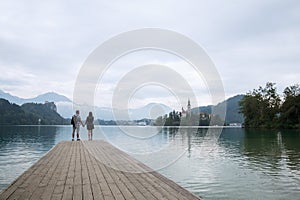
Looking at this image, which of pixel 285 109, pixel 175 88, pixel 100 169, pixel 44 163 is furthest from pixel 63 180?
pixel 285 109

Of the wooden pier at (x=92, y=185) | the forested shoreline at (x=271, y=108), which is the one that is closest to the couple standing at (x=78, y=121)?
the wooden pier at (x=92, y=185)

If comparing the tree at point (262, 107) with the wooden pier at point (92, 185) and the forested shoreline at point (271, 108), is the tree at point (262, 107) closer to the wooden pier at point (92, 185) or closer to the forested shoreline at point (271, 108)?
the forested shoreline at point (271, 108)

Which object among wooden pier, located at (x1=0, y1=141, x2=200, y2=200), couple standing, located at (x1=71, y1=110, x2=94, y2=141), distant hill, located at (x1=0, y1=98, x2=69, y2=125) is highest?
distant hill, located at (x1=0, y1=98, x2=69, y2=125)

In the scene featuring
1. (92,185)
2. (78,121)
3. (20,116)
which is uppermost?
(20,116)

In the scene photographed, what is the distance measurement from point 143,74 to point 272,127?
79.7 metres

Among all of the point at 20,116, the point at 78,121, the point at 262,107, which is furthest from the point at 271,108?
the point at 20,116

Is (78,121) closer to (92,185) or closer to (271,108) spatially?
(92,185)

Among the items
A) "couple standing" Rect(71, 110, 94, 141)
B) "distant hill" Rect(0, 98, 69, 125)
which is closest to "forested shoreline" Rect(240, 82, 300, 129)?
"couple standing" Rect(71, 110, 94, 141)

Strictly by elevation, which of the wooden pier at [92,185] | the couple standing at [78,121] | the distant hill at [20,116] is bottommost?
the wooden pier at [92,185]

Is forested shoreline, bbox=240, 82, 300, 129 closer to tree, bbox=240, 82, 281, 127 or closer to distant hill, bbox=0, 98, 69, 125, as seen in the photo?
tree, bbox=240, 82, 281, 127

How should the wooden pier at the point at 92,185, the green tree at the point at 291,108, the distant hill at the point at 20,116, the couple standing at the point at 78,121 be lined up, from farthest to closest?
the distant hill at the point at 20,116 → the green tree at the point at 291,108 → the couple standing at the point at 78,121 → the wooden pier at the point at 92,185

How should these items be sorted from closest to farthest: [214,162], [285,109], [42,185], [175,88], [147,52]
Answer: [42,185], [147,52], [175,88], [214,162], [285,109]

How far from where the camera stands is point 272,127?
270ft

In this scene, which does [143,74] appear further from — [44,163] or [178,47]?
[44,163]
